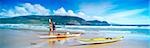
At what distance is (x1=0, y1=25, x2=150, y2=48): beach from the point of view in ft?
8.77

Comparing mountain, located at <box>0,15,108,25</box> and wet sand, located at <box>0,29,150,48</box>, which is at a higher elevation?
mountain, located at <box>0,15,108,25</box>

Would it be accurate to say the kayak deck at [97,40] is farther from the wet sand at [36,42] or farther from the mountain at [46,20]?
the mountain at [46,20]

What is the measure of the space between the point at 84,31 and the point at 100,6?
0.24m

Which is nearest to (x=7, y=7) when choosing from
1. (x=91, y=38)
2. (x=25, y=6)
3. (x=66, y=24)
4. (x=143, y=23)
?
(x=25, y=6)

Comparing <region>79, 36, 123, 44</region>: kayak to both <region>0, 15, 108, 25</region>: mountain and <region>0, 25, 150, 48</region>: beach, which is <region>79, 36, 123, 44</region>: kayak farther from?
<region>0, 15, 108, 25</region>: mountain

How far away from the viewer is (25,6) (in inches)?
106

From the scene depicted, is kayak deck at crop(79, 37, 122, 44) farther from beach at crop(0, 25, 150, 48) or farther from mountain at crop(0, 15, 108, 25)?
mountain at crop(0, 15, 108, 25)

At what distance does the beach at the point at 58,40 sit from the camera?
105 inches

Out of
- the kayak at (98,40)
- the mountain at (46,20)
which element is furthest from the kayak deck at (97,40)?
the mountain at (46,20)

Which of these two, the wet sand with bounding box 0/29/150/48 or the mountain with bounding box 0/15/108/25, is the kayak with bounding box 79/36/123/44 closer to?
the wet sand with bounding box 0/29/150/48

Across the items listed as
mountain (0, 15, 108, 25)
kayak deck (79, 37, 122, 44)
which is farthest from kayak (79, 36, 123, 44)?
mountain (0, 15, 108, 25)

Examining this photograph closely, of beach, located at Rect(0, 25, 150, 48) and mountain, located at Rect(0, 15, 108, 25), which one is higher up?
mountain, located at Rect(0, 15, 108, 25)

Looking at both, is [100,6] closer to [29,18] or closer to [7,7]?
[29,18]

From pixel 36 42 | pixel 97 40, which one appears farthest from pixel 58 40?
pixel 97 40
